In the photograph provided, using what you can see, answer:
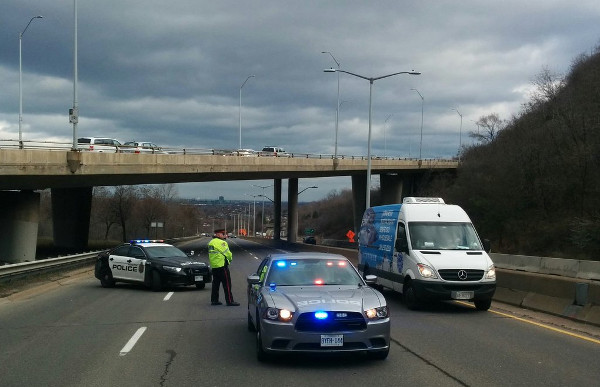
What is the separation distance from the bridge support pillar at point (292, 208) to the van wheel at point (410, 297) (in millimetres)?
75572

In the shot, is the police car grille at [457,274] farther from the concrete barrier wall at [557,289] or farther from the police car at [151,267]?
the police car at [151,267]

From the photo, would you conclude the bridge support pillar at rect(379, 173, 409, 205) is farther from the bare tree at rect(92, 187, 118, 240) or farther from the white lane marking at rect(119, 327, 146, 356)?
the white lane marking at rect(119, 327, 146, 356)

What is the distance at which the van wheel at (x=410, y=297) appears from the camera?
1366cm

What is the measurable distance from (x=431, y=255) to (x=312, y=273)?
5.18m

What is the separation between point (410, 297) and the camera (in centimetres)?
1383

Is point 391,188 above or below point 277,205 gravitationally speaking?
above

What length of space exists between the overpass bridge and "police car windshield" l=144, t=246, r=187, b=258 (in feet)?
49.2

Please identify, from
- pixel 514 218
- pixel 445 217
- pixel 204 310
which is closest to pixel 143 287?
pixel 204 310

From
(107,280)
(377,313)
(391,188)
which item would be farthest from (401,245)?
(391,188)

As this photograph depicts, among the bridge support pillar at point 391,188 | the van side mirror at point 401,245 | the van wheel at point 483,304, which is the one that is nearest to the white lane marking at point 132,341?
the van side mirror at point 401,245

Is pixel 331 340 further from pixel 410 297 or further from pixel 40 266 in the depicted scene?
pixel 40 266

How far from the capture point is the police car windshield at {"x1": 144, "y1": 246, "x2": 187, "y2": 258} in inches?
758

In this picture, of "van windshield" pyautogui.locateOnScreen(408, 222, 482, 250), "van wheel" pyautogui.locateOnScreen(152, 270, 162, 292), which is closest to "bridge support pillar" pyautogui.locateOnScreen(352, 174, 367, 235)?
"van wheel" pyautogui.locateOnScreen(152, 270, 162, 292)

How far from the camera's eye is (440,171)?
288ft
